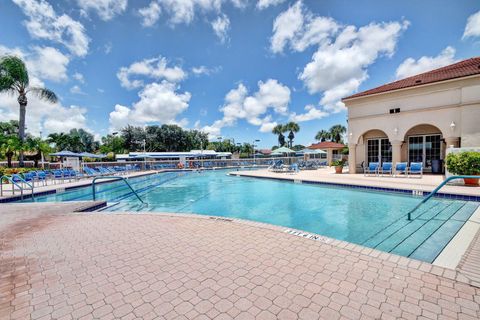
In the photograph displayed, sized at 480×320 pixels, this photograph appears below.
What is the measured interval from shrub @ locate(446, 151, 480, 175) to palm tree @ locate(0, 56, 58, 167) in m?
29.0

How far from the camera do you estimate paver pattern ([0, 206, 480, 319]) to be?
6.59 ft

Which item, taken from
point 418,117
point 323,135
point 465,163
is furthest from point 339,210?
point 323,135

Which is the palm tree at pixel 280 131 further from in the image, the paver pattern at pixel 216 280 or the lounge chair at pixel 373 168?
the paver pattern at pixel 216 280

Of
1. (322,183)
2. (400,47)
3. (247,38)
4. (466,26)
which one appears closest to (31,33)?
(247,38)

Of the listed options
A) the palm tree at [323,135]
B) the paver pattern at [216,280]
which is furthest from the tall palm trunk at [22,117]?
the palm tree at [323,135]

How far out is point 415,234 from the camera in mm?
4727

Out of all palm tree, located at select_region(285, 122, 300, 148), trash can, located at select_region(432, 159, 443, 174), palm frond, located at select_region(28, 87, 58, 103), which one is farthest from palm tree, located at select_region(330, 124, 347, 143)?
Answer: palm frond, located at select_region(28, 87, 58, 103)

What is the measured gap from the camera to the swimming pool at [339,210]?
4574mm

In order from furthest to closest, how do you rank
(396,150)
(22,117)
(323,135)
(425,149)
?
(323,135) < (22,117) < (425,149) < (396,150)

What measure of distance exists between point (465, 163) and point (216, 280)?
11132 mm

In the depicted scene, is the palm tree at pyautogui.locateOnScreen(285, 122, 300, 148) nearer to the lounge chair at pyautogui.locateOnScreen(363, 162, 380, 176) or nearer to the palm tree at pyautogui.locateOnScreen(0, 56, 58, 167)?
the lounge chair at pyautogui.locateOnScreen(363, 162, 380, 176)

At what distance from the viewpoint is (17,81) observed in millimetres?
18609

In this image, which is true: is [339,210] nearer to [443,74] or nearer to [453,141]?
[453,141]

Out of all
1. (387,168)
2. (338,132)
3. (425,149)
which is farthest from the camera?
(338,132)
